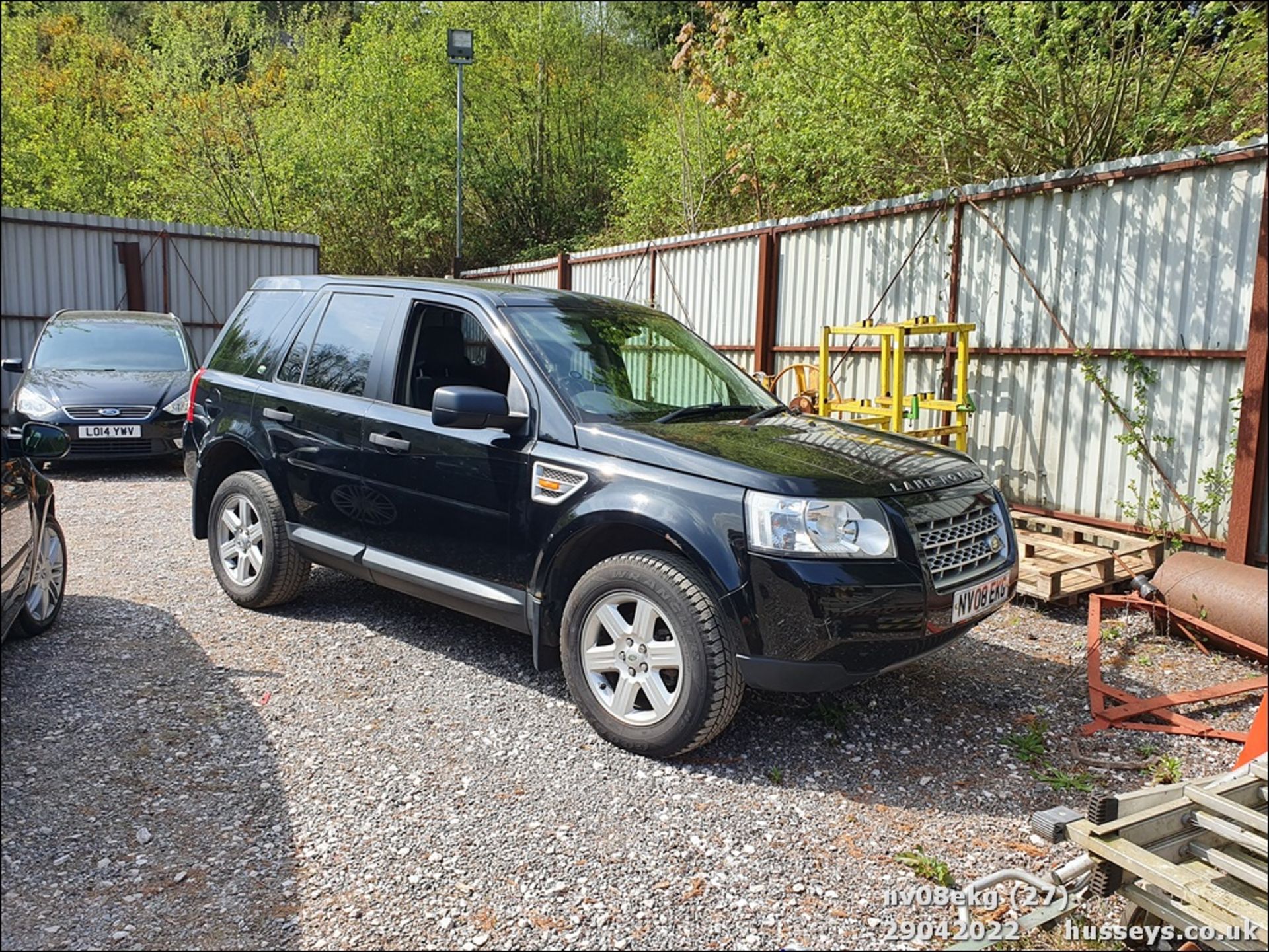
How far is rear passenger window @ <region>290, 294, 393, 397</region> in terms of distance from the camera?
496 centimetres

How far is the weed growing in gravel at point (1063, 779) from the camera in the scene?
372cm

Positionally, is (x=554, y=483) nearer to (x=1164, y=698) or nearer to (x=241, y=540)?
(x=241, y=540)

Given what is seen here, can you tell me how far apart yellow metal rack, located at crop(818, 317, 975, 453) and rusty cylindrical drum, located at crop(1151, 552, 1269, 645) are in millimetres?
1929

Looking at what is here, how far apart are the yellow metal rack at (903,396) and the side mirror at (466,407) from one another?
3.59 m

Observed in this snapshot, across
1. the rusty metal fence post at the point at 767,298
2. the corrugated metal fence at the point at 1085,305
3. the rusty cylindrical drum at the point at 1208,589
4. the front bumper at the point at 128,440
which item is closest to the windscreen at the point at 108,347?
the front bumper at the point at 128,440

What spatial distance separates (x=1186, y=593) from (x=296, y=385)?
204 inches

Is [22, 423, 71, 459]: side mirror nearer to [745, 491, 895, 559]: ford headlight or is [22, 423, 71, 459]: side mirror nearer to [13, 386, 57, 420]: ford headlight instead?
[745, 491, 895, 559]: ford headlight

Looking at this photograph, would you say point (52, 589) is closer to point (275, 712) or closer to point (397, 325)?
point (275, 712)

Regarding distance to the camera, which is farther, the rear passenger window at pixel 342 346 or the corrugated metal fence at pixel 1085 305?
the corrugated metal fence at pixel 1085 305

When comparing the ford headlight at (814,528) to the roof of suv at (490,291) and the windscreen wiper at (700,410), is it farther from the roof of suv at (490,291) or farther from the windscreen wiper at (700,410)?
the roof of suv at (490,291)

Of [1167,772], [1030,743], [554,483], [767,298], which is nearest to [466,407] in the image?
[554,483]

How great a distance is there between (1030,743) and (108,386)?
960cm

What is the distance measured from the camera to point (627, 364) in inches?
186

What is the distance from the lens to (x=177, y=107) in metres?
23.1
